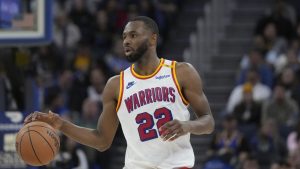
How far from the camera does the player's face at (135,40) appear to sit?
7473 mm

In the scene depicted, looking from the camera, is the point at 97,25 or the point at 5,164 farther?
the point at 97,25

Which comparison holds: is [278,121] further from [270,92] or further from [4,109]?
[4,109]

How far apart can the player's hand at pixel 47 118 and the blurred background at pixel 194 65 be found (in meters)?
3.79

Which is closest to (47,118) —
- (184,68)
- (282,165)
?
(184,68)

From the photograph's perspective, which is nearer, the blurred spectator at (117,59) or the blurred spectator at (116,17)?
the blurred spectator at (117,59)

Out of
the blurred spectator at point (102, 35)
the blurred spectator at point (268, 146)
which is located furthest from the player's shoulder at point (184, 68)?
the blurred spectator at point (102, 35)

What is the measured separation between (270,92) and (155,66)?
7942 millimetres

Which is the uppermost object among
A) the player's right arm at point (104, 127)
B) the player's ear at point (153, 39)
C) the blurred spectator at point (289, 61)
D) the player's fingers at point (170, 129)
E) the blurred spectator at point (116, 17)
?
the player's ear at point (153, 39)

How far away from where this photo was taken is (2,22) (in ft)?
37.6

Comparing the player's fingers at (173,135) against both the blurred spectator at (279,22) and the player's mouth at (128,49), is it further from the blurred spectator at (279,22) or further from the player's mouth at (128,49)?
the blurred spectator at (279,22)

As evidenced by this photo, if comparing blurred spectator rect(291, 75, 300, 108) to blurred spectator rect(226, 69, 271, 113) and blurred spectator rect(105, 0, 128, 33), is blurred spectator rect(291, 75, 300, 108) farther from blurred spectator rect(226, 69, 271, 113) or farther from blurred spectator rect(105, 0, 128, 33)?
blurred spectator rect(105, 0, 128, 33)

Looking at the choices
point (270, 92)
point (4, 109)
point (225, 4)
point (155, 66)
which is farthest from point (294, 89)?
point (155, 66)

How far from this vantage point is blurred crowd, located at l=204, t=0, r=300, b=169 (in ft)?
45.3

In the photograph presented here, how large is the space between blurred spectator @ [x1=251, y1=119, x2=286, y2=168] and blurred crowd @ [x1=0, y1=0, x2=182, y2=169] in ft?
9.24
